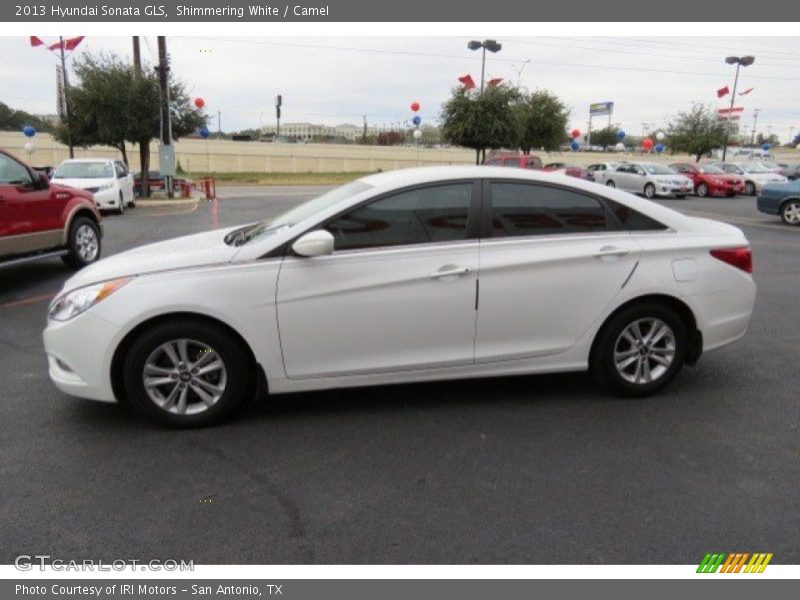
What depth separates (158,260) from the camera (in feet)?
13.3

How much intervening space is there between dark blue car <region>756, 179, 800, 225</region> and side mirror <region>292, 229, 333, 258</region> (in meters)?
16.3

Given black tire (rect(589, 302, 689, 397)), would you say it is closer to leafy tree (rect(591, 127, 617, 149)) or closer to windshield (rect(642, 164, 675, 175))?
windshield (rect(642, 164, 675, 175))

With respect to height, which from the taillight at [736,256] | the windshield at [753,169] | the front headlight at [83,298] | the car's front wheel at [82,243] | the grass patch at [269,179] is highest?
the windshield at [753,169]

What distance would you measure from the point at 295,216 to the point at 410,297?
1108mm

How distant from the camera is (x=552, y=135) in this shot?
144 ft

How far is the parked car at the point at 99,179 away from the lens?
695 inches

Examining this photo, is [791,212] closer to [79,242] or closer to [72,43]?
[79,242]

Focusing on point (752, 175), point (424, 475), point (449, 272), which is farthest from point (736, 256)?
point (752, 175)

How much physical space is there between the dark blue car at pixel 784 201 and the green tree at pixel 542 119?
26.7 metres

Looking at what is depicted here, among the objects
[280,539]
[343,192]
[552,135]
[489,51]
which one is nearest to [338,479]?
[280,539]

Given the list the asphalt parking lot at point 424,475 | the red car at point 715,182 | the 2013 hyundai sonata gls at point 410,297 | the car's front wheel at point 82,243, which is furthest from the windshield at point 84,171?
the red car at point 715,182

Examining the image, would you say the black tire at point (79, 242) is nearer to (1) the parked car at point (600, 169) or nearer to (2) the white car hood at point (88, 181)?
(2) the white car hood at point (88, 181)

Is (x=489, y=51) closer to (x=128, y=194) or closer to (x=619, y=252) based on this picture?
(x=128, y=194)

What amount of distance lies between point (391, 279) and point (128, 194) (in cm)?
1845
